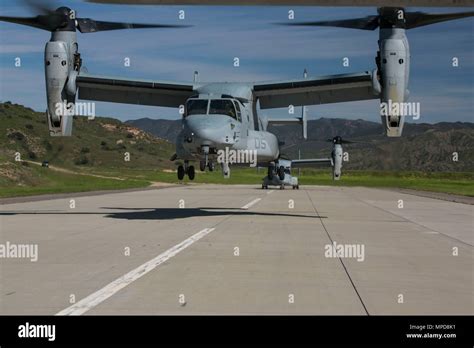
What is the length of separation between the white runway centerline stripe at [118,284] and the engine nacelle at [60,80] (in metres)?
11.0

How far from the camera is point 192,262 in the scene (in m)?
12.5

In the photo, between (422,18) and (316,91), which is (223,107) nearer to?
(316,91)

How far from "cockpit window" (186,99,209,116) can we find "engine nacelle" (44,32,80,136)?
167 inches

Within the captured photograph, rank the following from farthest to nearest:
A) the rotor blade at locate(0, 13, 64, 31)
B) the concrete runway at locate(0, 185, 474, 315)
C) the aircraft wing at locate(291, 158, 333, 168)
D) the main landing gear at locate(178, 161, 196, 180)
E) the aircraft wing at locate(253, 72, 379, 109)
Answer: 1. the aircraft wing at locate(291, 158, 333, 168)
2. the main landing gear at locate(178, 161, 196, 180)
3. the aircraft wing at locate(253, 72, 379, 109)
4. the rotor blade at locate(0, 13, 64, 31)
5. the concrete runway at locate(0, 185, 474, 315)

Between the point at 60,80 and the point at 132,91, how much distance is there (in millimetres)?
5388

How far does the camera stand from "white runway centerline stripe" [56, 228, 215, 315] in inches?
315

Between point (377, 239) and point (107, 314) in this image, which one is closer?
point (107, 314)

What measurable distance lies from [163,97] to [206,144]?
7767mm

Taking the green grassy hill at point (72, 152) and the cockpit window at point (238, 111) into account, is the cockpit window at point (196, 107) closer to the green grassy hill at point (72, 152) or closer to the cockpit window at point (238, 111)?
the cockpit window at point (238, 111)

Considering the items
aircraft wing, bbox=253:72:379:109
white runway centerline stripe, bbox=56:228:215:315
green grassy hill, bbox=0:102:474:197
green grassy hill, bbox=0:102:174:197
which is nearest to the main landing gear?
aircraft wing, bbox=253:72:379:109

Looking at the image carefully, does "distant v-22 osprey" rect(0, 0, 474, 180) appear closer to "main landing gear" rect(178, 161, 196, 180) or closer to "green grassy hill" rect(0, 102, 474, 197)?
"main landing gear" rect(178, 161, 196, 180)
